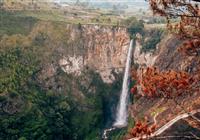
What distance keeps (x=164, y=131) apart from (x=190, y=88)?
29047 mm

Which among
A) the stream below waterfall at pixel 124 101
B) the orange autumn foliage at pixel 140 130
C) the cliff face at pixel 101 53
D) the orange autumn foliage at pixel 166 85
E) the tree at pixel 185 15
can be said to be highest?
the tree at pixel 185 15

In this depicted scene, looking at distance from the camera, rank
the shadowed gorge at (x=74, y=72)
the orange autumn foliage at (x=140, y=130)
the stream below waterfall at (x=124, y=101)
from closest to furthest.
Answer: the orange autumn foliage at (x=140, y=130) < the shadowed gorge at (x=74, y=72) < the stream below waterfall at (x=124, y=101)

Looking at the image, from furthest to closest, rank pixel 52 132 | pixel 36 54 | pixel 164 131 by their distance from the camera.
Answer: pixel 36 54 < pixel 52 132 < pixel 164 131

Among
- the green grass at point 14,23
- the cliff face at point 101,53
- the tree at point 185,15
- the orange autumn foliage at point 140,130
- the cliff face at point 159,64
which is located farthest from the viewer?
the green grass at point 14,23

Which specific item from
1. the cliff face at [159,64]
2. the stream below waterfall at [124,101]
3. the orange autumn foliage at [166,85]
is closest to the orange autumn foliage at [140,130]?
the orange autumn foliage at [166,85]

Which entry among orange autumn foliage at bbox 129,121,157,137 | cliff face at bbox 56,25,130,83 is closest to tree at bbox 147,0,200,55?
orange autumn foliage at bbox 129,121,157,137

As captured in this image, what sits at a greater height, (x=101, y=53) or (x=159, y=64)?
(x=101, y=53)

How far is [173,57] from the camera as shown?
217 feet

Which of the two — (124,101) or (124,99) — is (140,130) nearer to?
(124,101)

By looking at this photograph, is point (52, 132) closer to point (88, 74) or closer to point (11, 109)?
point (11, 109)

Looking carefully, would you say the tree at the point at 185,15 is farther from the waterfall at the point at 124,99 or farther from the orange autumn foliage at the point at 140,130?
the waterfall at the point at 124,99

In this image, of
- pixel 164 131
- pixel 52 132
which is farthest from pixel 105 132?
pixel 164 131

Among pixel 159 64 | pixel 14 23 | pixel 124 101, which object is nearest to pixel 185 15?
pixel 159 64

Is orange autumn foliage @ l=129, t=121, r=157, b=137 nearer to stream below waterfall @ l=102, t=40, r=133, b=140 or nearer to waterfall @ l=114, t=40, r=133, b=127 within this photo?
stream below waterfall @ l=102, t=40, r=133, b=140
